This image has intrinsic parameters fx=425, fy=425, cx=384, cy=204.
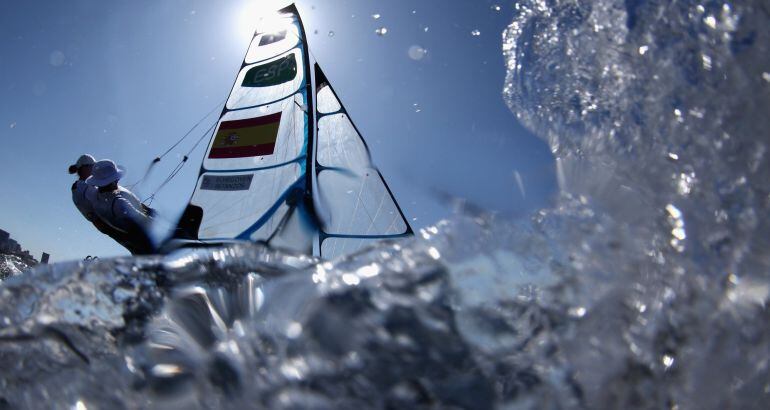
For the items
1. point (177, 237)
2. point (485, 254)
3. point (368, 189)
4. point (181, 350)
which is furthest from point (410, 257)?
point (368, 189)

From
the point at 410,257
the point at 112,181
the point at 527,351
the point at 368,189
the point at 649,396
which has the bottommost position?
the point at 368,189

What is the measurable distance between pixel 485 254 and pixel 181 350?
2.20 ft

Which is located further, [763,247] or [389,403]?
[763,247]

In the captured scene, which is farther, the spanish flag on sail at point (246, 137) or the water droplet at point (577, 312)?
the spanish flag on sail at point (246, 137)

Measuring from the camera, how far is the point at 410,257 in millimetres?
936

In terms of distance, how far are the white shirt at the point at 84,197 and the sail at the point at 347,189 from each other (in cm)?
258

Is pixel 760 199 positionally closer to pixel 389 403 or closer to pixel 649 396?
pixel 649 396

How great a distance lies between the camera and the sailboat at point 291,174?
5676 millimetres

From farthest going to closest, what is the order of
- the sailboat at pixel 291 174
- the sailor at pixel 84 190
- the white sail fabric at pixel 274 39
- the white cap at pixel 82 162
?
the white sail fabric at pixel 274 39, the sailboat at pixel 291 174, the white cap at pixel 82 162, the sailor at pixel 84 190

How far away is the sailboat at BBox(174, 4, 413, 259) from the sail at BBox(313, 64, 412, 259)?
0.6 inches

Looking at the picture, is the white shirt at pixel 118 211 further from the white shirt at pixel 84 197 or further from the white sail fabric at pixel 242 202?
the white sail fabric at pixel 242 202

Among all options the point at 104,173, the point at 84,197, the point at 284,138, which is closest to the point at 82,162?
the point at 84,197

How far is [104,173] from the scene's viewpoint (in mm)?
3627

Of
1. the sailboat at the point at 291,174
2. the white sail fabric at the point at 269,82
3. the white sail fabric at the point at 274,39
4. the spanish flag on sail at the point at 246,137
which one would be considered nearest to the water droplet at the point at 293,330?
the sailboat at the point at 291,174
